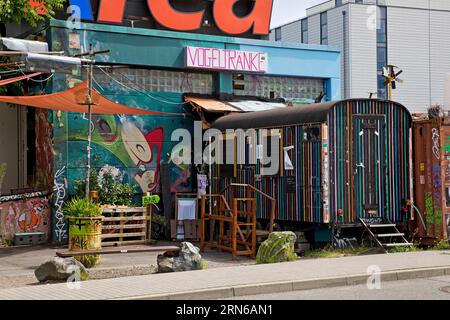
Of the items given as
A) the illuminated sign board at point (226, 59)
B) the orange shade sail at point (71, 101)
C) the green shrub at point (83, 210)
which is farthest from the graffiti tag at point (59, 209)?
the illuminated sign board at point (226, 59)

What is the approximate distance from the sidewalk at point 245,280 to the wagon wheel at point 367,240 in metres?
1.55

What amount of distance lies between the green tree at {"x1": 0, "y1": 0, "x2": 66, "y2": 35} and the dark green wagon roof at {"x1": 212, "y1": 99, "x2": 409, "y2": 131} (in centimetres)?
512

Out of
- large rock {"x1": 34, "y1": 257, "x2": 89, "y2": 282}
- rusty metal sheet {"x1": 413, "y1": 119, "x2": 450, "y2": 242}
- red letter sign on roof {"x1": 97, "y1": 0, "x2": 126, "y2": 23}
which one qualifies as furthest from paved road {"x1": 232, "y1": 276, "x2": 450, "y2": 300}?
red letter sign on roof {"x1": 97, "y1": 0, "x2": 126, "y2": 23}

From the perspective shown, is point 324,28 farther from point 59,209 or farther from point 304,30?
point 59,209

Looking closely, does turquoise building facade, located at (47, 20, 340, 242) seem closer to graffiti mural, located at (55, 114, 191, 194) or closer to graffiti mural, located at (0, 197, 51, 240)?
graffiti mural, located at (55, 114, 191, 194)

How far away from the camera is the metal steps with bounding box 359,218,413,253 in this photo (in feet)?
47.1

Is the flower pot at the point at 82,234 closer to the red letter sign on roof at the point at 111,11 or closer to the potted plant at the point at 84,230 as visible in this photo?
the potted plant at the point at 84,230

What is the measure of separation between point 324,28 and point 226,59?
39402 mm

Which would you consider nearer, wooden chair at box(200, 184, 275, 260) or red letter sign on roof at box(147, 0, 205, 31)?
wooden chair at box(200, 184, 275, 260)

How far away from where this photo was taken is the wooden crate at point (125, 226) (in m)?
15.8

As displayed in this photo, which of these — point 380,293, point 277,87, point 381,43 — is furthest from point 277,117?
point 381,43

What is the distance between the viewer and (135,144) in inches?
700
